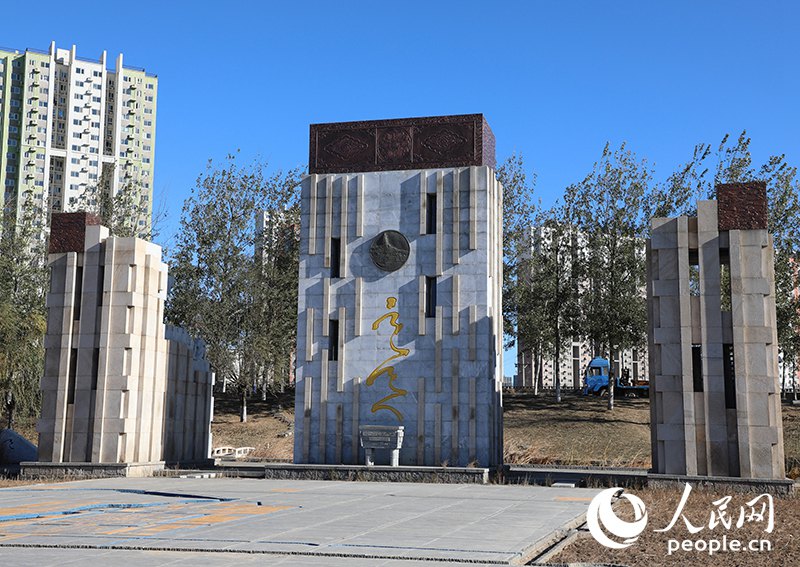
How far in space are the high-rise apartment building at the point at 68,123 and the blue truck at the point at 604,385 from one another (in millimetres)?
78564

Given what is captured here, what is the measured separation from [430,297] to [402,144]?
5605mm

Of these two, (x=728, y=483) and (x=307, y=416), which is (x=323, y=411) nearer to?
(x=307, y=416)

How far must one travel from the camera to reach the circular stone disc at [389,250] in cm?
3033

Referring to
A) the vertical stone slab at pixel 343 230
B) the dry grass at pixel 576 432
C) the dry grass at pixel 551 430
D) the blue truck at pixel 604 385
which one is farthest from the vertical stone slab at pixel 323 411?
the blue truck at pixel 604 385

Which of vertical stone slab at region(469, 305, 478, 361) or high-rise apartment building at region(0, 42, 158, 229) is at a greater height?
high-rise apartment building at region(0, 42, 158, 229)

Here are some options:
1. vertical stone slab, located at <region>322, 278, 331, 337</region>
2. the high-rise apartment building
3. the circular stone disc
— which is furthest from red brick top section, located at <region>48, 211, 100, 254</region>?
the high-rise apartment building

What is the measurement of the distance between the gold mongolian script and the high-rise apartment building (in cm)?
9844

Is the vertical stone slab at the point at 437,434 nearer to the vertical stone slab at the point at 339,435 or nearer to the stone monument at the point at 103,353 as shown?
Result: the vertical stone slab at the point at 339,435

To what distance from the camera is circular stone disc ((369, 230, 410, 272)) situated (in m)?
30.3

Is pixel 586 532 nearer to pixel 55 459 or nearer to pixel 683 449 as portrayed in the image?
pixel 683 449

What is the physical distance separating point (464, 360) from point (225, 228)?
2822 centimetres

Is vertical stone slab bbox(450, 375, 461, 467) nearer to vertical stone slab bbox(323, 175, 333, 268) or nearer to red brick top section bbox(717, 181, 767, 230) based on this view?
vertical stone slab bbox(323, 175, 333, 268)

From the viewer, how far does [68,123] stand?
5074 inches

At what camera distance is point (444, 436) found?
29.0 metres
